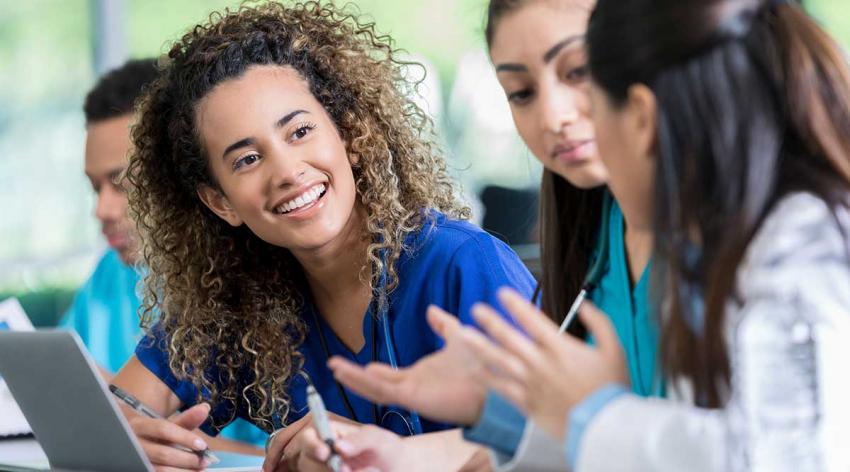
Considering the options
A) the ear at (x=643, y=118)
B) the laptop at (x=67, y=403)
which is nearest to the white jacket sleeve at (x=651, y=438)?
the ear at (x=643, y=118)

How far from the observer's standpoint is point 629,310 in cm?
139

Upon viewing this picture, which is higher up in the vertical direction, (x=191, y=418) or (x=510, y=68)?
(x=510, y=68)

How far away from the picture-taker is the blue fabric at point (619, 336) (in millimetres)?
1209

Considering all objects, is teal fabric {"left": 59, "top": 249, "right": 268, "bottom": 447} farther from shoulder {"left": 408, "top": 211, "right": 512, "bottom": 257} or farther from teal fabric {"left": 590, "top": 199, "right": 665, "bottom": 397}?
teal fabric {"left": 590, "top": 199, "right": 665, "bottom": 397}

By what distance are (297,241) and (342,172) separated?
0.13 m

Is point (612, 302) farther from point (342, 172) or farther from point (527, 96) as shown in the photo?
point (342, 172)

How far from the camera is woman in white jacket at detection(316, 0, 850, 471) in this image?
97cm

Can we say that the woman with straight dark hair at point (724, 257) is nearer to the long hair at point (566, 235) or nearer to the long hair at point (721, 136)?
the long hair at point (721, 136)

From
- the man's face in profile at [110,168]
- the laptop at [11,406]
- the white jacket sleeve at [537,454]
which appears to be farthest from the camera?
the man's face in profile at [110,168]

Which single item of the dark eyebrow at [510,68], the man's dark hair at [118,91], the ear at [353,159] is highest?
the man's dark hair at [118,91]

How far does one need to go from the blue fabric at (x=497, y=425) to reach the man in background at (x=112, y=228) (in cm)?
157

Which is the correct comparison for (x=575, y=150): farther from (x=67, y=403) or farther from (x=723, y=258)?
(x=67, y=403)

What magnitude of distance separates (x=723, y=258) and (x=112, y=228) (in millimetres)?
2054

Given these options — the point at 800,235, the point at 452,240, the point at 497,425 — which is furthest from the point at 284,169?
the point at 800,235
